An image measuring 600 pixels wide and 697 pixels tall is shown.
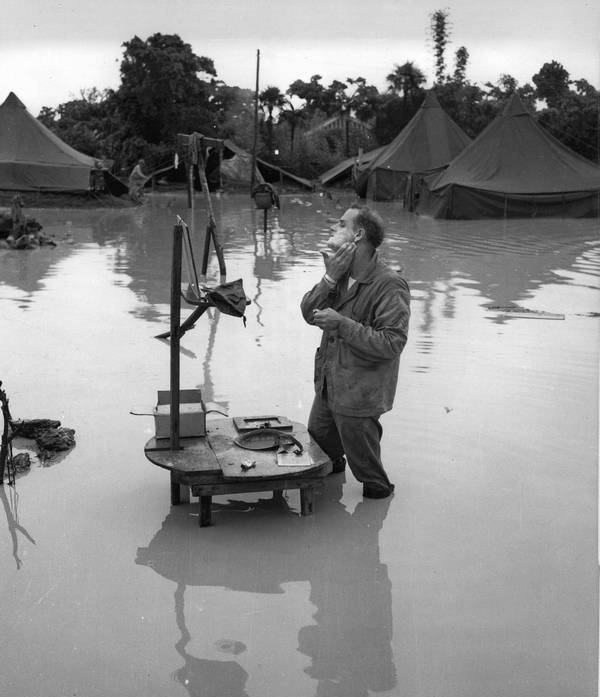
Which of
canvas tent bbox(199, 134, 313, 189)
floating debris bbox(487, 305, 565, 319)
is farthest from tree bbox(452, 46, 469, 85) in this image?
floating debris bbox(487, 305, 565, 319)

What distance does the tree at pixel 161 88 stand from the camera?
1551 inches

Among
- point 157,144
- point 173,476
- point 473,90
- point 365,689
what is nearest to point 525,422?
point 173,476

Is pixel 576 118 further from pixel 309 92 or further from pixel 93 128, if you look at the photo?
pixel 93 128

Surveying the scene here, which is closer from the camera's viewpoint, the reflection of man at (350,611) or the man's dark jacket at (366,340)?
the reflection of man at (350,611)

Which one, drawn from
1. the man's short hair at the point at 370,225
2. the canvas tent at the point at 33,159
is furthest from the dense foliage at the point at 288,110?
the man's short hair at the point at 370,225

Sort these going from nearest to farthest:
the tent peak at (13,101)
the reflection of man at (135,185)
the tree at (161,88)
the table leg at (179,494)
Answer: the table leg at (179,494), the reflection of man at (135,185), the tent peak at (13,101), the tree at (161,88)

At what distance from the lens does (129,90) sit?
4034 centimetres

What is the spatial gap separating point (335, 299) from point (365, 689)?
6.79 feet

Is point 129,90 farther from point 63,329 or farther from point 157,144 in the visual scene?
point 63,329

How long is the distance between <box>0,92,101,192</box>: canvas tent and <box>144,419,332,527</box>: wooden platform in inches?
962

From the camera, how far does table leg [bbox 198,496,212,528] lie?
416 cm

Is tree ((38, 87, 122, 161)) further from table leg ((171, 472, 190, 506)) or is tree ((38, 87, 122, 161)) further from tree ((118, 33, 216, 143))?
table leg ((171, 472, 190, 506))

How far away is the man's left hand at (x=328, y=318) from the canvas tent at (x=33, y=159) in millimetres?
24633

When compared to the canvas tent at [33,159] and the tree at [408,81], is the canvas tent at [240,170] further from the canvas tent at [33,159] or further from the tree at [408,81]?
the tree at [408,81]
